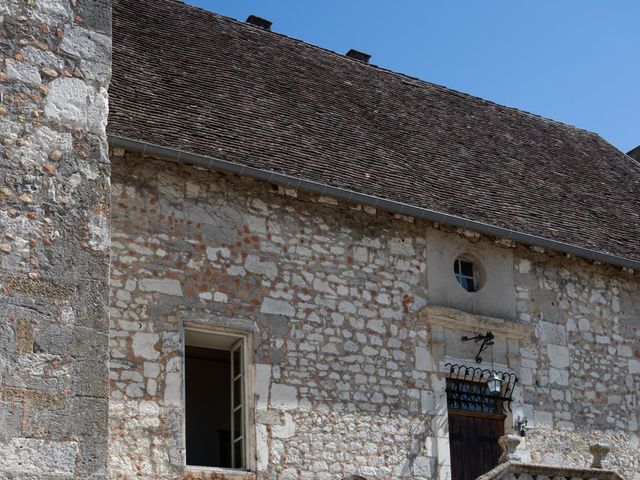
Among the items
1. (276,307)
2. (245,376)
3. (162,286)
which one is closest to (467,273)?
(276,307)

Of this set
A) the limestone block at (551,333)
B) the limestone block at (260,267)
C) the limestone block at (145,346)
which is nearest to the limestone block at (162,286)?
the limestone block at (145,346)

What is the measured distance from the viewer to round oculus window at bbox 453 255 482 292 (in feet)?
37.2

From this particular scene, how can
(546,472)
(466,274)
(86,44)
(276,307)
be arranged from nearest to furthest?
1. (86,44)
2. (546,472)
3. (276,307)
4. (466,274)

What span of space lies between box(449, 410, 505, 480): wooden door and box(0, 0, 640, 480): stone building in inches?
0.8

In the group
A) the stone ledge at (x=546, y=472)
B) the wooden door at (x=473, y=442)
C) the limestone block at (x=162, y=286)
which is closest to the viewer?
the stone ledge at (x=546, y=472)

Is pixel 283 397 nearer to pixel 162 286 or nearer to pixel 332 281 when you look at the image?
pixel 332 281

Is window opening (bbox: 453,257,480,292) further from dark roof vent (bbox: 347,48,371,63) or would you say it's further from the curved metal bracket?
dark roof vent (bbox: 347,48,371,63)

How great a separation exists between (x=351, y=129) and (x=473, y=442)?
372 cm

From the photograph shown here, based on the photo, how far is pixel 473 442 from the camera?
10.9 meters

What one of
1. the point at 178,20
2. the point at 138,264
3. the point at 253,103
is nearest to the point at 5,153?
the point at 138,264

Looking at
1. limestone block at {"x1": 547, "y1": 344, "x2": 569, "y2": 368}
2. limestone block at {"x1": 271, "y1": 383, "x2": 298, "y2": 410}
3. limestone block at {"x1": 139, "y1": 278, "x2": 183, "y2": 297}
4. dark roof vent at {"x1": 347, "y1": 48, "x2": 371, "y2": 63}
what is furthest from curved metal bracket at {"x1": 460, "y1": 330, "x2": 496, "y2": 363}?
dark roof vent at {"x1": 347, "y1": 48, "x2": 371, "y2": 63}

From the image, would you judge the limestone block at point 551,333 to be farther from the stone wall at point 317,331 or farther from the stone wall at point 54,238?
the stone wall at point 54,238

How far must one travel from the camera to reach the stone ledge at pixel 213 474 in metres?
9.01

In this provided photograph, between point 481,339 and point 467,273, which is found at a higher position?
point 467,273
